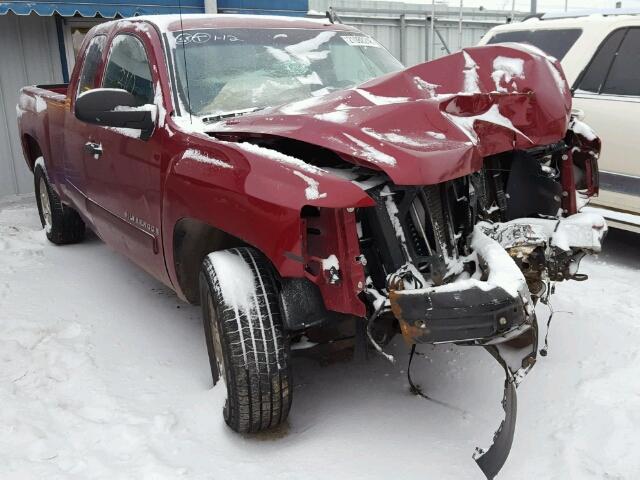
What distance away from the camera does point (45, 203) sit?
5.88 m

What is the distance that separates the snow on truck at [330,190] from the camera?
235 centimetres

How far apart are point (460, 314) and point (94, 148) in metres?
2.77

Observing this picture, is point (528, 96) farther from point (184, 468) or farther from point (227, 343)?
point (184, 468)

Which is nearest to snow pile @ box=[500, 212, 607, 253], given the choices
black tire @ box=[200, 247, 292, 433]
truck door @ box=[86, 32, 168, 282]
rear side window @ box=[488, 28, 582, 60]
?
black tire @ box=[200, 247, 292, 433]

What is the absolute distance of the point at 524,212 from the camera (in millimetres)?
3430

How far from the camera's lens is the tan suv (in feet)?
15.8

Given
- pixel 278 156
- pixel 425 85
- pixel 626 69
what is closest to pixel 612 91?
pixel 626 69

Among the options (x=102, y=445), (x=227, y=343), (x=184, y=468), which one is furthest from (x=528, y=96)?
(x=102, y=445)

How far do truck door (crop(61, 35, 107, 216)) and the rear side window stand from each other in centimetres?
364

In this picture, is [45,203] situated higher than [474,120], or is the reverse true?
[474,120]

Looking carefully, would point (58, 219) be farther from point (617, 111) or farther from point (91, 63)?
point (617, 111)

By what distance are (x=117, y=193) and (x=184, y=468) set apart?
74.2 inches

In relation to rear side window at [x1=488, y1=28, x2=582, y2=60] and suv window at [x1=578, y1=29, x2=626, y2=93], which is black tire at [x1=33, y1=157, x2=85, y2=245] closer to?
rear side window at [x1=488, y1=28, x2=582, y2=60]

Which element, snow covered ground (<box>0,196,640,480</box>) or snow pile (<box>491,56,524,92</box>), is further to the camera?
snow pile (<box>491,56,524,92</box>)
